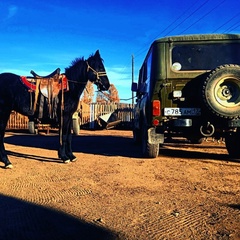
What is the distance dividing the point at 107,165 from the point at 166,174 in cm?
161

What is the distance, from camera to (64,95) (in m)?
7.88

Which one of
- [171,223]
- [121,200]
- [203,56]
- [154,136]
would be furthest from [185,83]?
[171,223]

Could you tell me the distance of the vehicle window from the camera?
7.32 meters

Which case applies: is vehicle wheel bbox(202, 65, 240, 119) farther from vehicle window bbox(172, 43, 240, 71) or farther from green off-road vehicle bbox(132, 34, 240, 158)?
vehicle window bbox(172, 43, 240, 71)

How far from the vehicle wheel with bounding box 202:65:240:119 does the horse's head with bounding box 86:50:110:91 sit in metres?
2.81

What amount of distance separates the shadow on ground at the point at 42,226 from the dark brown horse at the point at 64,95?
3.21 meters

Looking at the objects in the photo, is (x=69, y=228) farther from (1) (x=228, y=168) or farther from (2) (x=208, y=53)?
(2) (x=208, y=53)

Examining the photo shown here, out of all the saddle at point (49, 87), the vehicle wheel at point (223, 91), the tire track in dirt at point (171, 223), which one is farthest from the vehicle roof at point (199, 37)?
the tire track in dirt at point (171, 223)

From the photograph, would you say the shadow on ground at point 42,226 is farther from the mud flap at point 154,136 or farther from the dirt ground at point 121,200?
the mud flap at point 154,136

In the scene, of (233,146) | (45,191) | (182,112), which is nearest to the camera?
(45,191)

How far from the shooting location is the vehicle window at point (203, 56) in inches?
288

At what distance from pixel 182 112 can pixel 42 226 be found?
14.9 feet

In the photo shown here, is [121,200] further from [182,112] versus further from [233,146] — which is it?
[233,146]

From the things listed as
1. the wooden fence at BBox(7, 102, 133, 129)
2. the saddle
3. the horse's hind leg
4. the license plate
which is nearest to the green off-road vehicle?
the license plate
